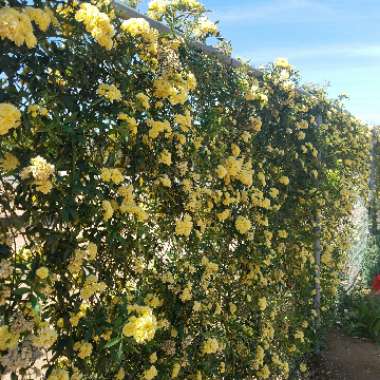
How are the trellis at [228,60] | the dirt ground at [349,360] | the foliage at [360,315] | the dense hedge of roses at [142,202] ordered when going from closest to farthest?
the dense hedge of roses at [142,202], the trellis at [228,60], the dirt ground at [349,360], the foliage at [360,315]

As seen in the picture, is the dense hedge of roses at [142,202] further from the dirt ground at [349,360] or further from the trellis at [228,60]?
the dirt ground at [349,360]

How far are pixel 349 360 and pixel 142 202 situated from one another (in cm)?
328

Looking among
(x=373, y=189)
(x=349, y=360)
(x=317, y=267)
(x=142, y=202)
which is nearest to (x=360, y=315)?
(x=349, y=360)

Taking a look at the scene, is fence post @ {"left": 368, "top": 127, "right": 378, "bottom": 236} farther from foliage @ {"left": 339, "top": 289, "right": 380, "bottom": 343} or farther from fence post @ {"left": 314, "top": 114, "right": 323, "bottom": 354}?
fence post @ {"left": 314, "top": 114, "right": 323, "bottom": 354}

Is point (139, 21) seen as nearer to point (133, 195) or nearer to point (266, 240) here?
point (133, 195)

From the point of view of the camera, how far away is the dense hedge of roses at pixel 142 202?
1.75 metres

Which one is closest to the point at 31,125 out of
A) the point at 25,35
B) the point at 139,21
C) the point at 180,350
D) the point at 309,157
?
Result: the point at 25,35

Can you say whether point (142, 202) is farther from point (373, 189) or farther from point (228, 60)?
point (373, 189)

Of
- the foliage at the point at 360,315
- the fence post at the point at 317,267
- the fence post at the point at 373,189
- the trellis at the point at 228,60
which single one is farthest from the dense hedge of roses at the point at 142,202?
the fence post at the point at 373,189

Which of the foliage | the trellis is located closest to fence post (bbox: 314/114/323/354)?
the trellis

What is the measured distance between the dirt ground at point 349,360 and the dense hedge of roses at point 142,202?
1.64 feet

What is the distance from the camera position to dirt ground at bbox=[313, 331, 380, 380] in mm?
4410

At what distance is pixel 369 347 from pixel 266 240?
2504mm

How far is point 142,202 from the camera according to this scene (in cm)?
239
